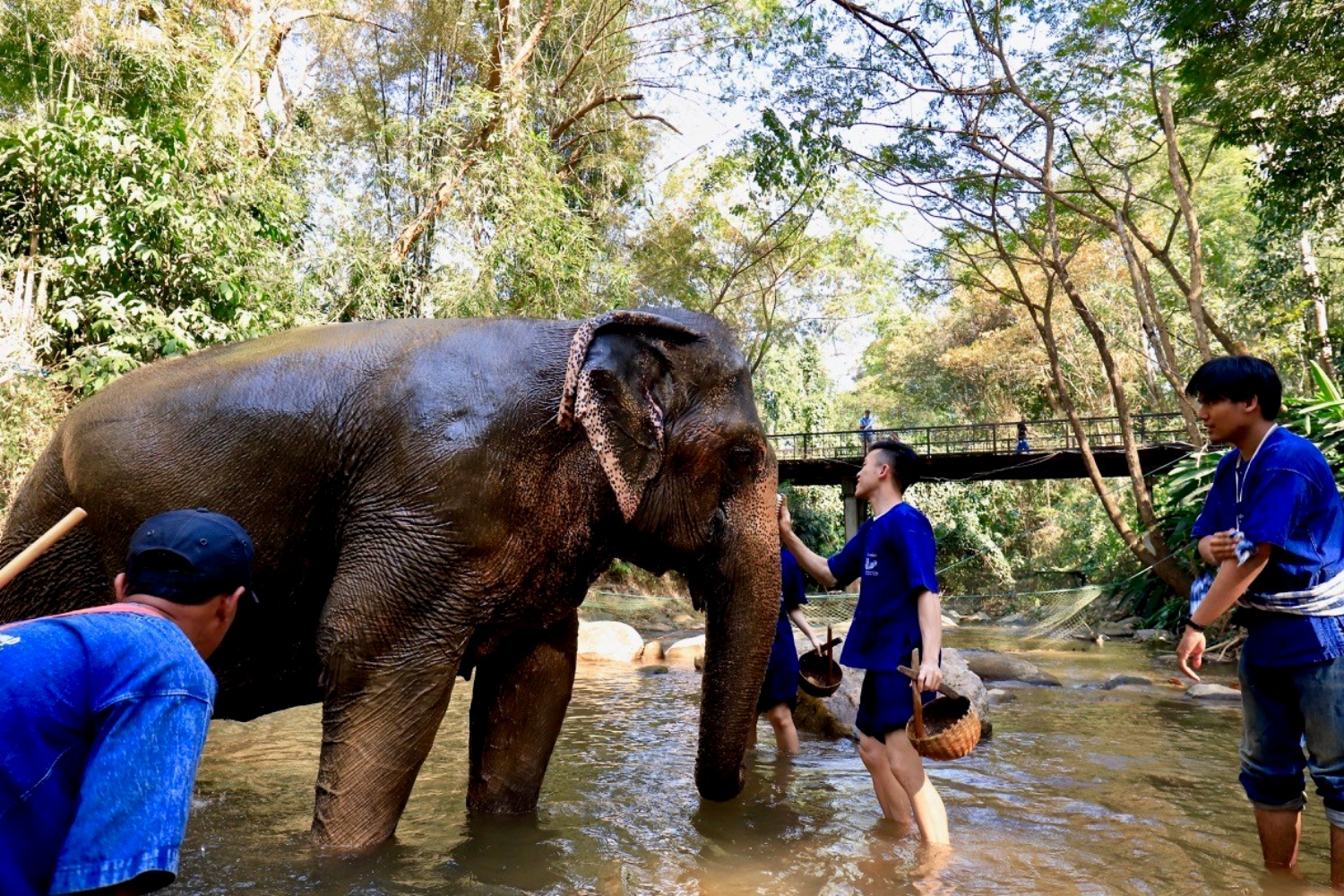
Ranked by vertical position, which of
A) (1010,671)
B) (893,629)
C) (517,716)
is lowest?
(1010,671)

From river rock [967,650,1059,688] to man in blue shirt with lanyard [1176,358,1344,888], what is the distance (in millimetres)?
7385

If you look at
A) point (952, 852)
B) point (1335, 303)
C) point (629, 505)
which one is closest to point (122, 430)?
→ point (629, 505)

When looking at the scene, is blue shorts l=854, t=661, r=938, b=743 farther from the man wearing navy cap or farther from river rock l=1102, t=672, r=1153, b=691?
river rock l=1102, t=672, r=1153, b=691

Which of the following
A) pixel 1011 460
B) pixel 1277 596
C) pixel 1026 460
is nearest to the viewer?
pixel 1277 596

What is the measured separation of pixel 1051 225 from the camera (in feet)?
47.5

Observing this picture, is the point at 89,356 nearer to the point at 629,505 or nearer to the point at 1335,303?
the point at 629,505

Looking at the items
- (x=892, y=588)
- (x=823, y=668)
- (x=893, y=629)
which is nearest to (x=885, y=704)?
(x=893, y=629)

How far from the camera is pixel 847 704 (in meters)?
7.52

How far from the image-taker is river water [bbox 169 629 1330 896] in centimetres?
371

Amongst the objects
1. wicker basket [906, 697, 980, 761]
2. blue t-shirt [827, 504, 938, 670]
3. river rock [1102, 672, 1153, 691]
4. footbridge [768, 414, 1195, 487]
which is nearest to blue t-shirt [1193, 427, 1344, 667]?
wicker basket [906, 697, 980, 761]

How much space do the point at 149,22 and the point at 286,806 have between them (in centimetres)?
1163

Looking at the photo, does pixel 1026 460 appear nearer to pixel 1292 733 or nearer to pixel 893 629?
pixel 893 629

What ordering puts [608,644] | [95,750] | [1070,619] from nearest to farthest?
[95,750], [608,644], [1070,619]

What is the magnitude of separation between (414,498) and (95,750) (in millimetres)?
2045
